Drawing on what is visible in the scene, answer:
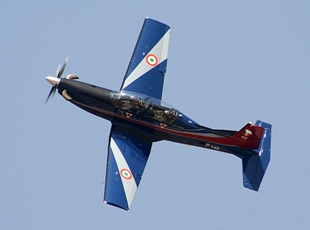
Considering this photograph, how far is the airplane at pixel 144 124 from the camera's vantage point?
70.9 ft

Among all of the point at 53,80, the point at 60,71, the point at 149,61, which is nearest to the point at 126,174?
the point at 53,80

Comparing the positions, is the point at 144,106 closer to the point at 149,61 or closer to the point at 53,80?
the point at 149,61

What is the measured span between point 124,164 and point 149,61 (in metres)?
5.31

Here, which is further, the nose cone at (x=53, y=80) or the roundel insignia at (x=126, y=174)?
the nose cone at (x=53, y=80)

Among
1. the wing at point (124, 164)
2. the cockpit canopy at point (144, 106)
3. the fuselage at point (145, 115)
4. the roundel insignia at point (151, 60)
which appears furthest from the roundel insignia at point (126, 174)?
the roundel insignia at point (151, 60)

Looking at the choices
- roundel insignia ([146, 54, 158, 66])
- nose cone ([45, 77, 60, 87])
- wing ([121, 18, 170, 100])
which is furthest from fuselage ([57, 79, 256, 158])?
roundel insignia ([146, 54, 158, 66])

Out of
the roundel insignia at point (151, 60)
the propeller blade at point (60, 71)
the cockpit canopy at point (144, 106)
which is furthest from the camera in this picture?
the roundel insignia at point (151, 60)

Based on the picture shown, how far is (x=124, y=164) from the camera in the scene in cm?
2136

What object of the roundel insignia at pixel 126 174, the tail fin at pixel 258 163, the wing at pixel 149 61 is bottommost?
the roundel insignia at pixel 126 174

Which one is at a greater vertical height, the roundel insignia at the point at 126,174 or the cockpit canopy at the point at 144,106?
the cockpit canopy at the point at 144,106

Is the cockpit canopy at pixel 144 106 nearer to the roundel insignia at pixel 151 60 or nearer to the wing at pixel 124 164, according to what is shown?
the wing at pixel 124 164

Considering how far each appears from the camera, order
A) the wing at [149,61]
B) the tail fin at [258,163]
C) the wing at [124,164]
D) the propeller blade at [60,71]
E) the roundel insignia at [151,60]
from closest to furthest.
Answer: the wing at [124,164] → the tail fin at [258,163] → the propeller blade at [60,71] → the wing at [149,61] → the roundel insignia at [151,60]

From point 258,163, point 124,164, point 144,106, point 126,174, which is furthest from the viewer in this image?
point 258,163

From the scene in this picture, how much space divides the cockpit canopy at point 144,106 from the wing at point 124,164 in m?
1.10
